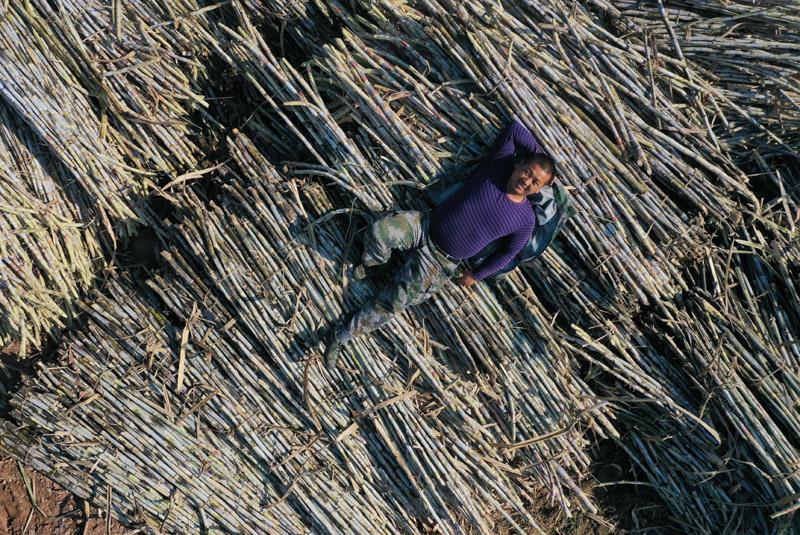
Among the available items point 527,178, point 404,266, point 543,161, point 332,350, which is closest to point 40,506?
point 332,350

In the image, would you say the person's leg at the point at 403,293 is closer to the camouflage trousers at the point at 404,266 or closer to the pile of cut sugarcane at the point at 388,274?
the camouflage trousers at the point at 404,266

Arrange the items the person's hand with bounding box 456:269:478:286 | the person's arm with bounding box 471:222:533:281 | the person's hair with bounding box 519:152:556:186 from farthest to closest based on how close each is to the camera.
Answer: the person's hand with bounding box 456:269:478:286
the person's arm with bounding box 471:222:533:281
the person's hair with bounding box 519:152:556:186

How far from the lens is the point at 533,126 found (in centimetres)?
351

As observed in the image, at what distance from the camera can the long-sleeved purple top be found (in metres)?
3.39

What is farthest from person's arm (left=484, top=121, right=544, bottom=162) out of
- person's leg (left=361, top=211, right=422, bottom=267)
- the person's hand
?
the person's hand

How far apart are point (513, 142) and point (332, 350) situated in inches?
71.8

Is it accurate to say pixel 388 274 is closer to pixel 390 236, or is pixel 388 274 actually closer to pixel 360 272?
pixel 360 272

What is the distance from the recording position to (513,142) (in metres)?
3.38

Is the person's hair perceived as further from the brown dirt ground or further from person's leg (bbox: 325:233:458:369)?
the brown dirt ground

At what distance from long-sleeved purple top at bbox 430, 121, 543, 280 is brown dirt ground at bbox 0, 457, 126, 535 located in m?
3.27

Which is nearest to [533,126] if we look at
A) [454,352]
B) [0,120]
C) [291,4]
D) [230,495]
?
[454,352]

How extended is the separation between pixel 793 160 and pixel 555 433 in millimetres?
2543

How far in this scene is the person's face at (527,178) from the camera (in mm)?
3152

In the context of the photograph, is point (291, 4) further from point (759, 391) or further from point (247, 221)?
point (759, 391)
